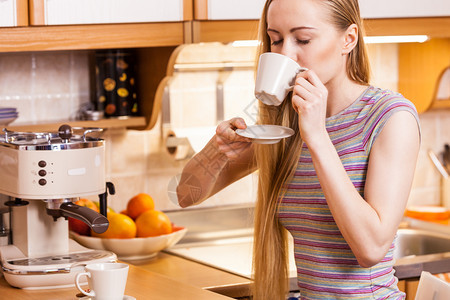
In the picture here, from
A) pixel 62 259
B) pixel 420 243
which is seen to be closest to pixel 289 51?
pixel 62 259

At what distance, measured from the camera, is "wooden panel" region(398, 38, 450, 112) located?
284cm

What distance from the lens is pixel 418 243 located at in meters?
2.68

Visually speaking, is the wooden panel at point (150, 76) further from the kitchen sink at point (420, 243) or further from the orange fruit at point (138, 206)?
the kitchen sink at point (420, 243)

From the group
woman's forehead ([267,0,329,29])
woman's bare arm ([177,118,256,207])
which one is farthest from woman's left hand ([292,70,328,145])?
woman's bare arm ([177,118,256,207])

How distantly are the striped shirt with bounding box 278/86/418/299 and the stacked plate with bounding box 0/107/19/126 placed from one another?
953mm

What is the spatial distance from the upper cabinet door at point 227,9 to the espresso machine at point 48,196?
56 cm

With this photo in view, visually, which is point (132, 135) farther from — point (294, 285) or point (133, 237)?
point (294, 285)

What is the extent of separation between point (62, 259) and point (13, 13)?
0.64 m

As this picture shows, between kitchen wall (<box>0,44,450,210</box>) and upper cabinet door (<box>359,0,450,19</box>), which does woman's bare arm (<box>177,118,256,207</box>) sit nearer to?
kitchen wall (<box>0,44,450,210</box>)

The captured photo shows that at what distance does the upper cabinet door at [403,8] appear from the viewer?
237cm

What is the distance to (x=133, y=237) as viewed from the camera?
2.21 m

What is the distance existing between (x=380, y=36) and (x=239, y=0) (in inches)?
18.7

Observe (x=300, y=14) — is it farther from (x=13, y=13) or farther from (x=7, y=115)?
(x=7, y=115)

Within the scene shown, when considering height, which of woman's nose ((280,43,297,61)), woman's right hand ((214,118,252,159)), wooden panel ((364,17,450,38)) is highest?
wooden panel ((364,17,450,38))
